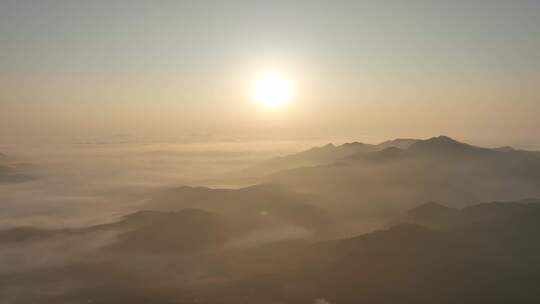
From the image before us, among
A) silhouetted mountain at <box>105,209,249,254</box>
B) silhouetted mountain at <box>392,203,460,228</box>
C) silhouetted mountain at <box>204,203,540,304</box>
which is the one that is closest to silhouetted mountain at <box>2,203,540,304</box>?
silhouetted mountain at <box>204,203,540,304</box>

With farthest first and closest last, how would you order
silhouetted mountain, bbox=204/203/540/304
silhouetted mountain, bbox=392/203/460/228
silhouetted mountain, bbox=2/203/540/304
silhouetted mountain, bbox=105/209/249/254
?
1. silhouetted mountain, bbox=105/209/249/254
2. silhouetted mountain, bbox=392/203/460/228
3. silhouetted mountain, bbox=2/203/540/304
4. silhouetted mountain, bbox=204/203/540/304

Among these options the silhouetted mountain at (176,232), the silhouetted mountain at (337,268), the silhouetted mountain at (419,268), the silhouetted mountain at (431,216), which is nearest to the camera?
the silhouetted mountain at (419,268)

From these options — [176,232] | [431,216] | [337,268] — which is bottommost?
[337,268]

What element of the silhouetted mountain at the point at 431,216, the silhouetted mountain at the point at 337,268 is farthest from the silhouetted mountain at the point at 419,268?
the silhouetted mountain at the point at 431,216

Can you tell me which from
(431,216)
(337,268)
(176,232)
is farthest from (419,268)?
(176,232)

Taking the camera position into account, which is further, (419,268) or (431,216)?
(431,216)

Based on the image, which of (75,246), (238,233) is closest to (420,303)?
(238,233)

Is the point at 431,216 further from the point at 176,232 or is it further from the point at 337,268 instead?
the point at 176,232

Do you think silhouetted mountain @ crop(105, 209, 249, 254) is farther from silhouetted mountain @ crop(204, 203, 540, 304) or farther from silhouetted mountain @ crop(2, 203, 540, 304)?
silhouetted mountain @ crop(204, 203, 540, 304)

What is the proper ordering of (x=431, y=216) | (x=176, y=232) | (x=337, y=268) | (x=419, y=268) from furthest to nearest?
(x=176, y=232)
(x=431, y=216)
(x=337, y=268)
(x=419, y=268)

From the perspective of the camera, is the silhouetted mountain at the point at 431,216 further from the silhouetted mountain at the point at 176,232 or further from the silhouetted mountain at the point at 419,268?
the silhouetted mountain at the point at 176,232

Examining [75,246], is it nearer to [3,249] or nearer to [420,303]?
[3,249]

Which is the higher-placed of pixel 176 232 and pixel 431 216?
pixel 431 216
